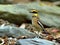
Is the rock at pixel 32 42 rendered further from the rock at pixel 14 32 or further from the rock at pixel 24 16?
the rock at pixel 24 16

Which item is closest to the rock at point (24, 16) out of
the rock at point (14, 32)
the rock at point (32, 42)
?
the rock at point (14, 32)

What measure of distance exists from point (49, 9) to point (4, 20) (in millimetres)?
2046

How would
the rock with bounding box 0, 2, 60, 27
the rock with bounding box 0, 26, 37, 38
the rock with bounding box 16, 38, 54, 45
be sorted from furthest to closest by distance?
the rock with bounding box 0, 2, 60, 27, the rock with bounding box 0, 26, 37, 38, the rock with bounding box 16, 38, 54, 45

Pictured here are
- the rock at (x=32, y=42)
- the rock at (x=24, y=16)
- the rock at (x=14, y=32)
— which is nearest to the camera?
the rock at (x=32, y=42)

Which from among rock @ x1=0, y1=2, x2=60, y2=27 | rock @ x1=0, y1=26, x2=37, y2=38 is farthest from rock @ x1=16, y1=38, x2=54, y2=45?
rock @ x1=0, y1=2, x2=60, y2=27

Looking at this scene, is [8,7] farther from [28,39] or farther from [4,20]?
[28,39]

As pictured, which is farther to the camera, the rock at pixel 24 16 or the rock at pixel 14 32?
the rock at pixel 24 16

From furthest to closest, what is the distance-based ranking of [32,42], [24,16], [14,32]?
[24,16], [14,32], [32,42]

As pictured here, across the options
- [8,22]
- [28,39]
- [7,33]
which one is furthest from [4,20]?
[28,39]

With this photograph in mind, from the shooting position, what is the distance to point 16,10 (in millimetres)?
9539

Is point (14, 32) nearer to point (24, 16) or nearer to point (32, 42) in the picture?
point (32, 42)

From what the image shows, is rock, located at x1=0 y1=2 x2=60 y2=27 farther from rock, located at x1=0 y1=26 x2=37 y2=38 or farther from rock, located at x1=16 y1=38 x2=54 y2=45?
rock, located at x1=16 y1=38 x2=54 y2=45

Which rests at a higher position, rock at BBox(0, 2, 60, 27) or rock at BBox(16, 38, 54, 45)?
rock at BBox(16, 38, 54, 45)

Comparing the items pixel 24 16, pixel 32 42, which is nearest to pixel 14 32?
pixel 32 42
